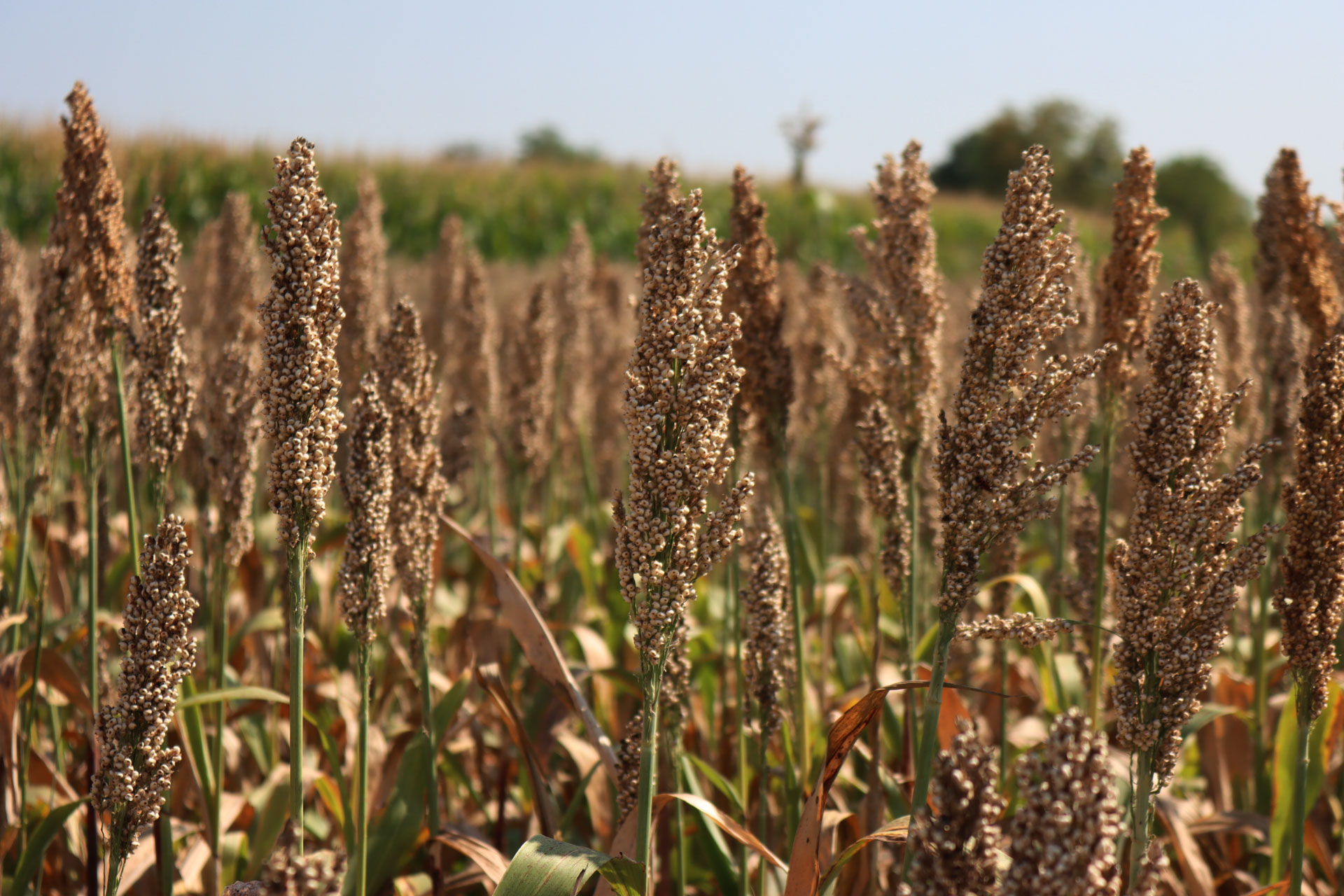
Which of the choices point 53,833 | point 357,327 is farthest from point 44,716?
point 357,327

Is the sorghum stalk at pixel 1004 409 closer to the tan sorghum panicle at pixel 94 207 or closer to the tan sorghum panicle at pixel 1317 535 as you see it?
the tan sorghum panicle at pixel 1317 535

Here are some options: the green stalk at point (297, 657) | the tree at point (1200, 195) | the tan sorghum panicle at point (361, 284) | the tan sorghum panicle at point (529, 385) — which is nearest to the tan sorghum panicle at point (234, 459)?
the tan sorghum panicle at point (361, 284)

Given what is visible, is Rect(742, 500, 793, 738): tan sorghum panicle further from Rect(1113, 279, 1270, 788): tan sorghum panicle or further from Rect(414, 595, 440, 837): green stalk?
Rect(1113, 279, 1270, 788): tan sorghum panicle

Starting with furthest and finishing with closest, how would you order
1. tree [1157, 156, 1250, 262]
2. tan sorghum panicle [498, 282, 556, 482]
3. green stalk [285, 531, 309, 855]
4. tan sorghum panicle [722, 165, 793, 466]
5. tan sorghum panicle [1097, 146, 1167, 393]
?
tree [1157, 156, 1250, 262]
tan sorghum panicle [498, 282, 556, 482]
tan sorghum panicle [722, 165, 793, 466]
tan sorghum panicle [1097, 146, 1167, 393]
green stalk [285, 531, 309, 855]

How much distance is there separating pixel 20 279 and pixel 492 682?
3.65 metres

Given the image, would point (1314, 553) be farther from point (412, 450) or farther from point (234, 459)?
point (234, 459)

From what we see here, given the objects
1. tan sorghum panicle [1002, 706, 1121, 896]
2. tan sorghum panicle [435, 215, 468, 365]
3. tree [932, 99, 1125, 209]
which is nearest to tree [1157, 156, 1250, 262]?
tree [932, 99, 1125, 209]

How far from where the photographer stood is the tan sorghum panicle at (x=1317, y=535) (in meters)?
2.23

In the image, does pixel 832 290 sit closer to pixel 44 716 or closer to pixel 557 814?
pixel 557 814

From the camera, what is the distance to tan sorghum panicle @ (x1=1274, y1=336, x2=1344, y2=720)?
2.23m

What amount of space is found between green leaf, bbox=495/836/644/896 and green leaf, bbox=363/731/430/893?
3.51 ft

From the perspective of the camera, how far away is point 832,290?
7500mm

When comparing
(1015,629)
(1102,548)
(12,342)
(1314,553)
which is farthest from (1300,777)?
(12,342)

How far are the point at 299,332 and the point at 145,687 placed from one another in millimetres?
746
